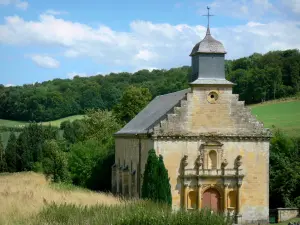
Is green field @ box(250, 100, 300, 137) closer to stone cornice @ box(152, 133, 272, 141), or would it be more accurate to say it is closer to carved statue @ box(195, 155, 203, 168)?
stone cornice @ box(152, 133, 272, 141)

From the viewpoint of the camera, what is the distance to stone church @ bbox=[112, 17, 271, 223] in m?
41.1

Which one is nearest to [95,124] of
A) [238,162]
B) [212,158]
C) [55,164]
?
[55,164]

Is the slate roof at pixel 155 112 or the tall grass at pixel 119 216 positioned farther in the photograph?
the slate roof at pixel 155 112

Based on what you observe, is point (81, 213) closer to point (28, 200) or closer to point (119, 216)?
point (119, 216)

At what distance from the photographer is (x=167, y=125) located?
40.9 metres

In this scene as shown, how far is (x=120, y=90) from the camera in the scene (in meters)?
119

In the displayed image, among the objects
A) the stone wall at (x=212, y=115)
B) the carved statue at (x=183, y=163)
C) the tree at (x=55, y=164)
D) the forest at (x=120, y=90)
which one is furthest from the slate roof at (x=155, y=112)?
the forest at (x=120, y=90)

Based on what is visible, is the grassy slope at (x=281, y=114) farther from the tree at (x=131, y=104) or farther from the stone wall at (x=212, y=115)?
the stone wall at (x=212, y=115)

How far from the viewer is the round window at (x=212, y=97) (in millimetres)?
41781

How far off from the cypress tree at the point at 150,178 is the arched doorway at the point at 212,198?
4443 mm

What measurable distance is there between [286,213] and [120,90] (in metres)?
77.9

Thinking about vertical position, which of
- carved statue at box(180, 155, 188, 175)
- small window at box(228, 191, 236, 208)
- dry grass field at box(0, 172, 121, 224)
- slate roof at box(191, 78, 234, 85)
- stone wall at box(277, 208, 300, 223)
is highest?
slate roof at box(191, 78, 234, 85)

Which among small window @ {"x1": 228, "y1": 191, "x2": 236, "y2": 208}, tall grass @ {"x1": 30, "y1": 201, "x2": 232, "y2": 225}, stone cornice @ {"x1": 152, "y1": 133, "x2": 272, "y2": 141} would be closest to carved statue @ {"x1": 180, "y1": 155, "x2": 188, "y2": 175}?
stone cornice @ {"x1": 152, "y1": 133, "x2": 272, "y2": 141}

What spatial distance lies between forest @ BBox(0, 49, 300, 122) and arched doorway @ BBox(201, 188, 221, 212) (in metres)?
44.0
